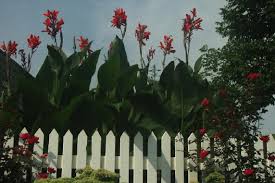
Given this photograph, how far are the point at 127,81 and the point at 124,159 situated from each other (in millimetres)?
1027

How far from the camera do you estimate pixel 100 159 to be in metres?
5.11

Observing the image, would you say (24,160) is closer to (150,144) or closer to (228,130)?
(150,144)

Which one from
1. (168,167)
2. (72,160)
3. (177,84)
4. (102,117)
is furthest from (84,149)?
(177,84)

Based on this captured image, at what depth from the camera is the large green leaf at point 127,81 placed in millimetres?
5559

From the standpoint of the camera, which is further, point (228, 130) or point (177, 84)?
point (177, 84)

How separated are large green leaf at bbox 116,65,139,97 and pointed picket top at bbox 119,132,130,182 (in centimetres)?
79

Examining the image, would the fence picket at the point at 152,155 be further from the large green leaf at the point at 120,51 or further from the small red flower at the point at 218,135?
the large green leaf at the point at 120,51

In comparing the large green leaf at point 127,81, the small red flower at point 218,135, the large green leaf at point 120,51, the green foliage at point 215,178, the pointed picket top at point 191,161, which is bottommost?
the green foliage at point 215,178

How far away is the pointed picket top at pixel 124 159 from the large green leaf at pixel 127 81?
79 centimetres

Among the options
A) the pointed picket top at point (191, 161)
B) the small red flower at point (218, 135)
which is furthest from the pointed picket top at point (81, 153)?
the small red flower at point (218, 135)

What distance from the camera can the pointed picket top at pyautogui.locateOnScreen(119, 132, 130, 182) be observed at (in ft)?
16.6

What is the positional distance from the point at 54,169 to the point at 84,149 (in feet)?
1.31

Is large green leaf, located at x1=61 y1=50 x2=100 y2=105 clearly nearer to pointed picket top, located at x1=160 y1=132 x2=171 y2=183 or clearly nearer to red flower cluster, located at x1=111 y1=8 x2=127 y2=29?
red flower cluster, located at x1=111 y1=8 x2=127 y2=29

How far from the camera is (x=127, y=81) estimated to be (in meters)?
5.62
